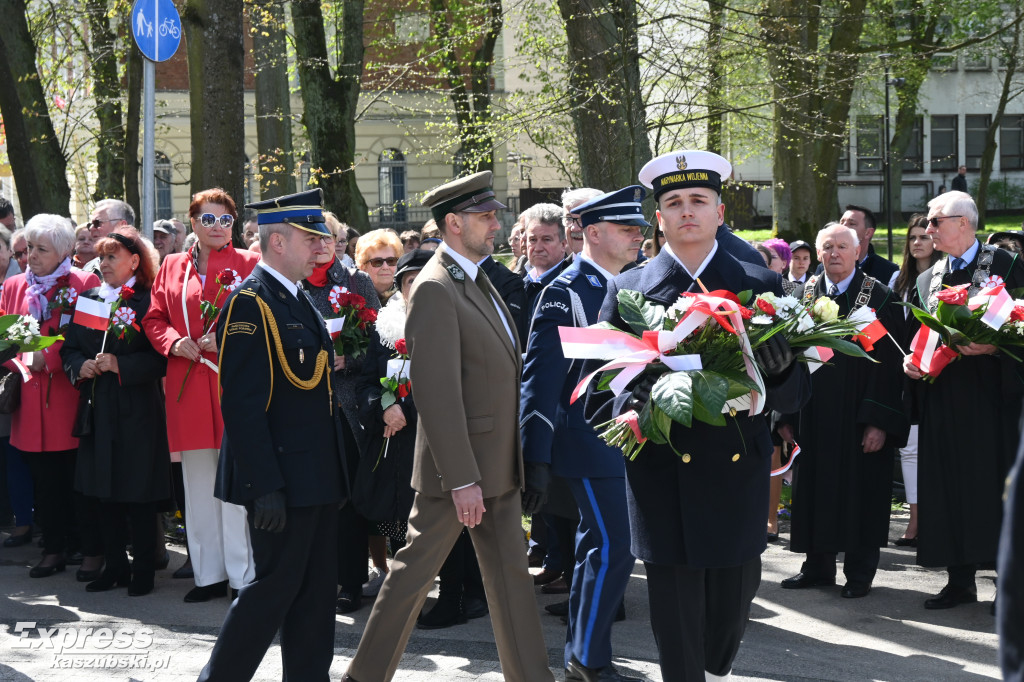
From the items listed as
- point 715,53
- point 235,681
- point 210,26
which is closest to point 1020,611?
point 235,681

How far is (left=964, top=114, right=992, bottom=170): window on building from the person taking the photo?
48062mm

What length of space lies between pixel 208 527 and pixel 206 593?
0.41 m

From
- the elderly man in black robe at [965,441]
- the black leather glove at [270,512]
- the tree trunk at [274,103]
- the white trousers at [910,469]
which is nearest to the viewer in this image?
the black leather glove at [270,512]

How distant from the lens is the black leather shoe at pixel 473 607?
6.41 metres

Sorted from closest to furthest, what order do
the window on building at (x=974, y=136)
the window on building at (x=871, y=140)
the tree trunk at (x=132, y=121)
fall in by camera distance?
the tree trunk at (x=132, y=121) → the window on building at (x=871, y=140) → the window on building at (x=974, y=136)

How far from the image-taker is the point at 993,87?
153 ft

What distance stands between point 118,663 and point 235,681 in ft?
4.56

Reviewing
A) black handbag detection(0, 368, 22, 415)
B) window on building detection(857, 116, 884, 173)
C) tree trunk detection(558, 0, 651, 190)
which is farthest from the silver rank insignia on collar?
window on building detection(857, 116, 884, 173)

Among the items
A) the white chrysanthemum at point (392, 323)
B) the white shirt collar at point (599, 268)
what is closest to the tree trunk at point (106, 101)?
the white chrysanthemum at point (392, 323)

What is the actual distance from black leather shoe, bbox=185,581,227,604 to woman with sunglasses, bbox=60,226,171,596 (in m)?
0.36

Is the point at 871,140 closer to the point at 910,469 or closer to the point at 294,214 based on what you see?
the point at 910,469

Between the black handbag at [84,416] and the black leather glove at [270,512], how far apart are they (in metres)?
2.86

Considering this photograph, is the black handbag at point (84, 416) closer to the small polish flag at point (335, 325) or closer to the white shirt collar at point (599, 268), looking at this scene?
the small polish flag at point (335, 325)

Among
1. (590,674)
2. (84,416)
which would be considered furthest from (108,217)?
(590,674)
